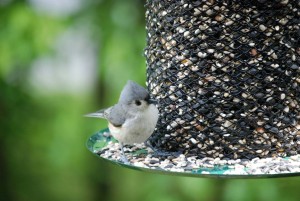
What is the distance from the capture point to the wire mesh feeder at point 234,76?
335cm

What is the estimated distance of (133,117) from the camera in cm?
361

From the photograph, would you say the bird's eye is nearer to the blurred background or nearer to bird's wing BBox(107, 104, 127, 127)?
bird's wing BBox(107, 104, 127, 127)

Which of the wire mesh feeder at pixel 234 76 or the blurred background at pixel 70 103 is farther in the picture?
the blurred background at pixel 70 103

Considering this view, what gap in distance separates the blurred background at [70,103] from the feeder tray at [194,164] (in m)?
1.63

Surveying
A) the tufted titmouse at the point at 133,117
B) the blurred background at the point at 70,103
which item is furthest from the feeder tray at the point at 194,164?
the blurred background at the point at 70,103

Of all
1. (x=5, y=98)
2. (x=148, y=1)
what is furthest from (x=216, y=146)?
(x=5, y=98)

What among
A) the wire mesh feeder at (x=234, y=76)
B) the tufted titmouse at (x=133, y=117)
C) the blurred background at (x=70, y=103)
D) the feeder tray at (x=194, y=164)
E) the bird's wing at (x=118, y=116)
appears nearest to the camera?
the feeder tray at (x=194, y=164)

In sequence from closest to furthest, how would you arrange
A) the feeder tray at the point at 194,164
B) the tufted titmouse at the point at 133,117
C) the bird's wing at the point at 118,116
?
1. the feeder tray at the point at 194,164
2. the tufted titmouse at the point at 133,117
3. the bird's wing at the point at 118,116

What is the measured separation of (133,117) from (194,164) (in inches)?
23.0

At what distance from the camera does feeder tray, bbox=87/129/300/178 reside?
2.83 metres

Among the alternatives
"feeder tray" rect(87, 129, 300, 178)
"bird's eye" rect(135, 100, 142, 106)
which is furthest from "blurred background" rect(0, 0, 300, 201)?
"bird's eye" rect(135, 100, 142, 106)

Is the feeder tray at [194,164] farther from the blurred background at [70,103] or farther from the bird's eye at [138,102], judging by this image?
the blurred background at [70,103]

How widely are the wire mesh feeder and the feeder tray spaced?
0.44ft

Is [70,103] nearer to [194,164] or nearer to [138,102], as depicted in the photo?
[138,102]
